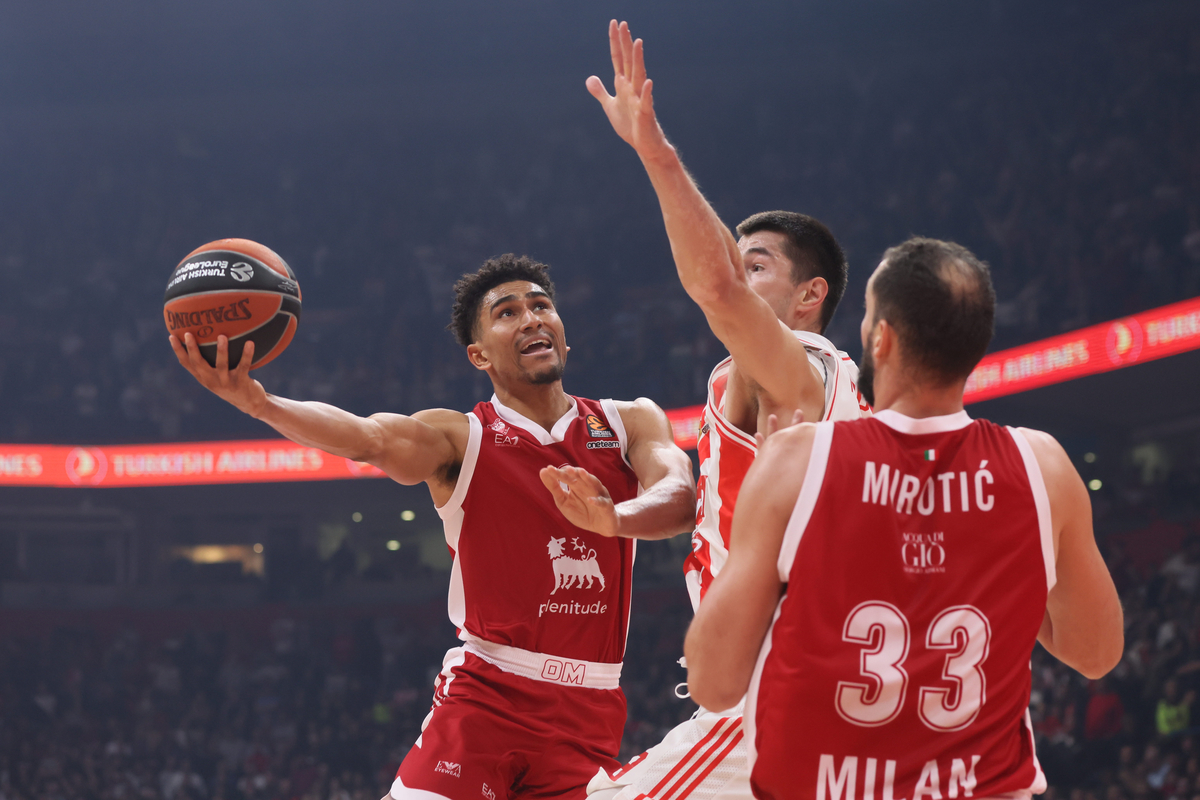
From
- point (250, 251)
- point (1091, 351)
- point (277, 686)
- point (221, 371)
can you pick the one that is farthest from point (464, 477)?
point (277, 686)

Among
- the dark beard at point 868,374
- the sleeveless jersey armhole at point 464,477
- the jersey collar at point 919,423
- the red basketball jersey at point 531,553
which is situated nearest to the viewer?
the jersey collar at point 919,423

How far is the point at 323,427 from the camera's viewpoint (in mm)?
3656

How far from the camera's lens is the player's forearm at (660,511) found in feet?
10.7

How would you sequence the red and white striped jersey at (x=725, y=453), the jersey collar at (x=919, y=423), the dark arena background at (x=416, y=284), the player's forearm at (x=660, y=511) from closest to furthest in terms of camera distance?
the jersey collar at (x=919, y=423), the red and white striped jersey at (x=725, y=453), the player's forearm at (x=660, y=511), the dark arena background at (x=416, y=284)

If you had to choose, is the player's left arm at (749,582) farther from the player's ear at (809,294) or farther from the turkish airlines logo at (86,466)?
the turkish airlines logo at (86,466)

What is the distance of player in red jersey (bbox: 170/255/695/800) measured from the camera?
140 inches

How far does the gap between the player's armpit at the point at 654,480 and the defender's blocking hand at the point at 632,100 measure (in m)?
1.11

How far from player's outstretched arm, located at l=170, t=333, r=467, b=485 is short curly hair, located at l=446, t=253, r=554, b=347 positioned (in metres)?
0.49

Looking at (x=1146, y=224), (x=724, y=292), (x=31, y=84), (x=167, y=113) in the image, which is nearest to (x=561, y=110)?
(x=167, y=113)

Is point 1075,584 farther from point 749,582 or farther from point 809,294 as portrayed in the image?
point 809,294

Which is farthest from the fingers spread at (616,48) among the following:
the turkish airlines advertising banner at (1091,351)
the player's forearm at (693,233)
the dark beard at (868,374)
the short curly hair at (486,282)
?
the turkish airlines advertising banner at (1091,351)

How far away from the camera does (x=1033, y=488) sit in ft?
6.76

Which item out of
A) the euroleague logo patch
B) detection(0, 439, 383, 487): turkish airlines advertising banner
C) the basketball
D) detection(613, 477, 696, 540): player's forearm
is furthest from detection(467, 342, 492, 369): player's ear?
detection(0, 439, 383, 487): turkish airlines advertising banner

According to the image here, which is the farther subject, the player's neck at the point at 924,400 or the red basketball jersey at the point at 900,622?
the player's neck at the point at 924,400
